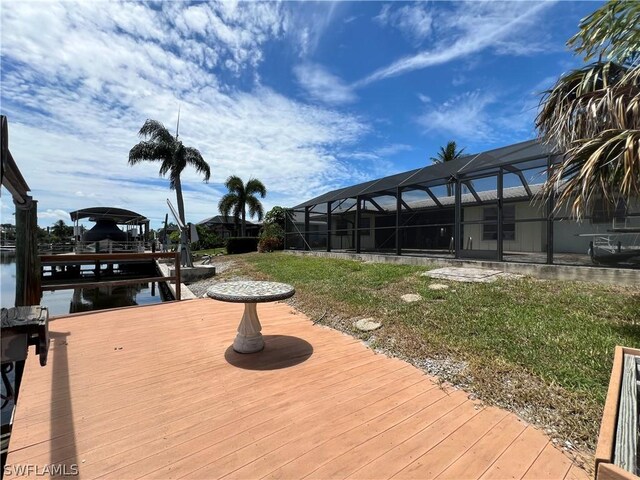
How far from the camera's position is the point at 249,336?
3320 millimetres

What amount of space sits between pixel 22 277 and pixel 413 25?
343 inches

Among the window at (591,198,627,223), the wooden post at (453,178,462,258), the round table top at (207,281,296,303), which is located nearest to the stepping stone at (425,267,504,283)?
the wooden post at (453,178,462,258)

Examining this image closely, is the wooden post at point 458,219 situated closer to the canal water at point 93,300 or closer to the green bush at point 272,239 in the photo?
the canal water at point 93,300

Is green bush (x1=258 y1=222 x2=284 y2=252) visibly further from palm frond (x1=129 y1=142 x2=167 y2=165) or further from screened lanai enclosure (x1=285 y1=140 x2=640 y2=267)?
palm frond (x1=129 y1=142 x2=167 y2=165)

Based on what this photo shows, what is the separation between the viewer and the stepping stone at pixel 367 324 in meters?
4.03

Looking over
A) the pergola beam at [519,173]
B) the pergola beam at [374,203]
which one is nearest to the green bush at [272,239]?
the pergola beam at [374,203]

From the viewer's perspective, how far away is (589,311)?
413cm

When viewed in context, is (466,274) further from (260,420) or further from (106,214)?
(106,214)

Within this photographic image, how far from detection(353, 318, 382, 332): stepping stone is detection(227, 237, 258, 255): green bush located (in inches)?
632

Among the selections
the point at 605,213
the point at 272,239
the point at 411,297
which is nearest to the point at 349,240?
the point at 272,239

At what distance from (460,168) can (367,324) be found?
6554 millimetres

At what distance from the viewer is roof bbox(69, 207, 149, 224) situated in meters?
19.8

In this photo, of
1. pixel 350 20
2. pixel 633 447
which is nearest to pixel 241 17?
pixel 350 20

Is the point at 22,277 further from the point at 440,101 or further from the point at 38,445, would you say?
the point at 440,101
